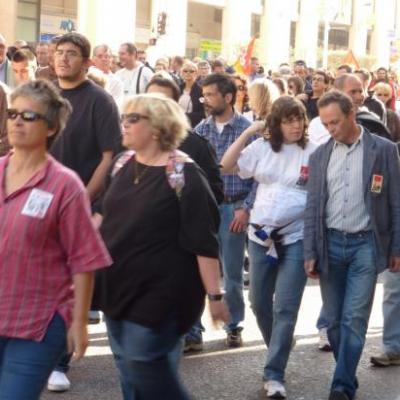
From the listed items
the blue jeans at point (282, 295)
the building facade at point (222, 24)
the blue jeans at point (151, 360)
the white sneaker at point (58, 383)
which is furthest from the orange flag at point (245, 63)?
the blue jeans at point (151, 360)

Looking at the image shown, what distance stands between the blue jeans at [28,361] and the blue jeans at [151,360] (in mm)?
563

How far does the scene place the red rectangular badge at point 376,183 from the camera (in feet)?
20.8

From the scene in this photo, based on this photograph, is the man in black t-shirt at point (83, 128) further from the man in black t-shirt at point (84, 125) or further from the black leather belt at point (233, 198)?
the black leather belt at point (233, 198)

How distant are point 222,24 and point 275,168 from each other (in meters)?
55.5

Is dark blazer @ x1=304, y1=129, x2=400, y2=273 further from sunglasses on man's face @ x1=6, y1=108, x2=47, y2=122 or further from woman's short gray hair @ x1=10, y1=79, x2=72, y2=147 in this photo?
sunglasses on man's face @ x1=6, y1=108, x2=47, y2=122

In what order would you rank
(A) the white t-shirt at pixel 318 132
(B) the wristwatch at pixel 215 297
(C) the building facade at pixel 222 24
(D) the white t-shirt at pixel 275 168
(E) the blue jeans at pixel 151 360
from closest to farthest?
(E) the blue jeans at pixel 151 360
(B) the wristwatch at pixel 215 297
(D) the white t-shirt at pixel 275 168
(A) the white t-shirt at pixel 318 132
(C) the building facade at pixel 222 24

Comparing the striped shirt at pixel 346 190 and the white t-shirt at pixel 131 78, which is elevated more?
the white t-shirt at pixel 131 78

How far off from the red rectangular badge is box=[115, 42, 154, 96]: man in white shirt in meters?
6.98

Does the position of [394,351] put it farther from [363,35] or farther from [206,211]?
[363,35]

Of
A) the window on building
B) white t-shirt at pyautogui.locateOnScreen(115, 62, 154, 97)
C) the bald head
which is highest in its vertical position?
the window on building

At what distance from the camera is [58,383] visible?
6.46 metres

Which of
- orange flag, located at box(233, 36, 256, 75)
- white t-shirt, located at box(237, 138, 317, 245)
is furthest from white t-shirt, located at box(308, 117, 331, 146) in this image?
orange flag, located at box(233, 36, 256, 75)

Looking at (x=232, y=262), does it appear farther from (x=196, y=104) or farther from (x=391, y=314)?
(x=196, y=104)

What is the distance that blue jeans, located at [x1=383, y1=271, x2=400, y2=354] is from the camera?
24.8 feet
